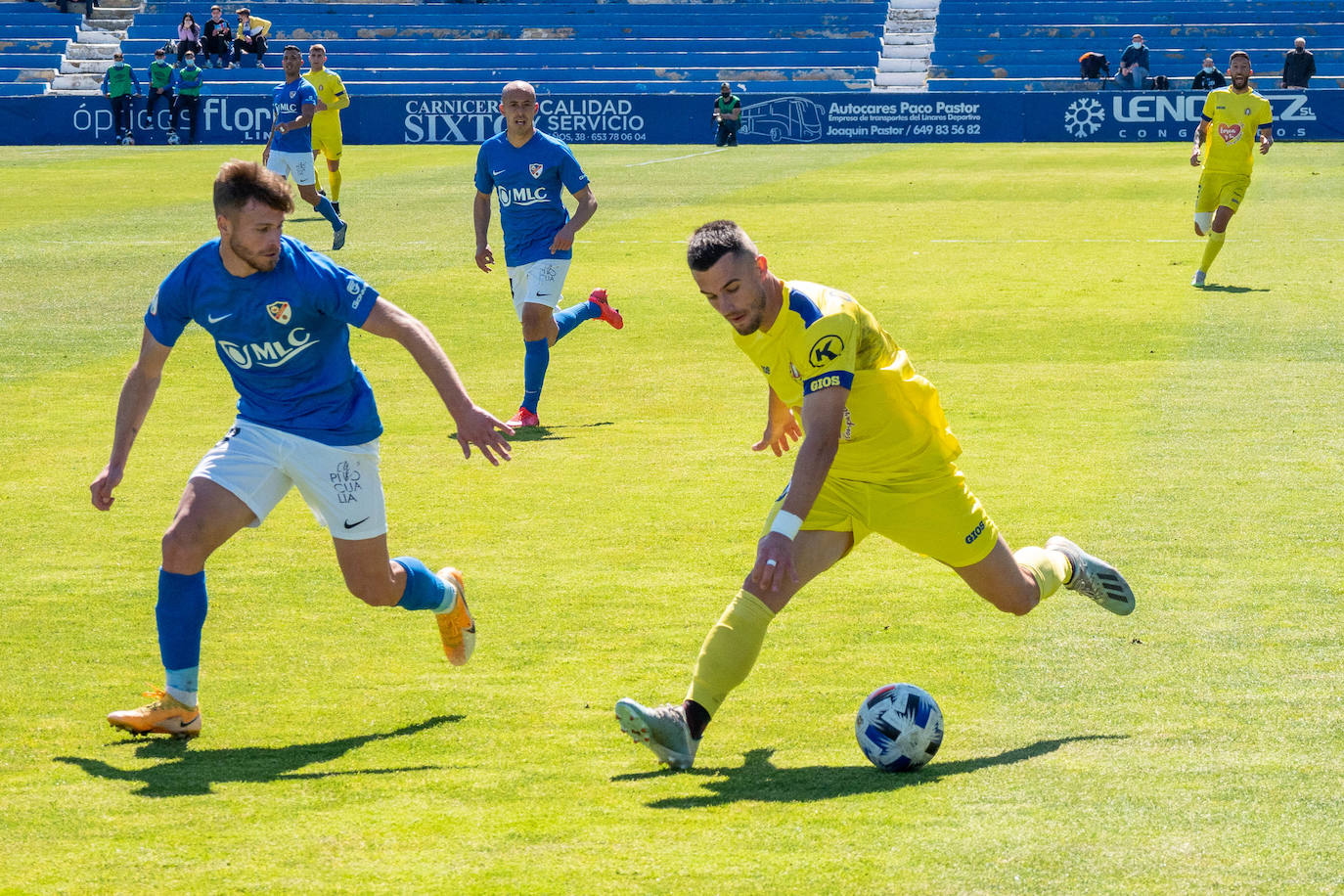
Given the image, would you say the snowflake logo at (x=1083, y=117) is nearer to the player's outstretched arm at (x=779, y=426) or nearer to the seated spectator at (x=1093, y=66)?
the seated spectator at (x=1093, y=66)

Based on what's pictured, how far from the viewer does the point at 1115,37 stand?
5112 centimetres

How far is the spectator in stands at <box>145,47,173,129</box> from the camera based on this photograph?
4372 cm

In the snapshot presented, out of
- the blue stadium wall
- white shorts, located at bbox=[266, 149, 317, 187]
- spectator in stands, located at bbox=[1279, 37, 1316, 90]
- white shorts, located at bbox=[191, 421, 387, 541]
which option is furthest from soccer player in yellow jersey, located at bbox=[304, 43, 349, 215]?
spectator in stands, located at bbox=[1279, 37, 1316, 90]

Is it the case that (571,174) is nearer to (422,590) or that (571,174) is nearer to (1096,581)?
(422,590)

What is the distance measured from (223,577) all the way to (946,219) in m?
18.3

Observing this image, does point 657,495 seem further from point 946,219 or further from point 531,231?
point 946,219

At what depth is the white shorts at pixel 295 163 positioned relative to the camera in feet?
77.5

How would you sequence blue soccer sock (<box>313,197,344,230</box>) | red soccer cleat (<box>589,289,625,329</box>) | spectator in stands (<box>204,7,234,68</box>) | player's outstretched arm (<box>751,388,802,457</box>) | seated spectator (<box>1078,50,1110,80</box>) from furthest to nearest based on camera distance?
spectator in stands (<box>204,7,234,68</box>)
seated spectator (<box>1078,50,1110,80</box>)
blue soccer sock (<box>313,197,344,230</box>)
red soccer cleat (<box>589,289,625,329</box>)
player's outstretched arm (<box>751,388,802,457</box>)

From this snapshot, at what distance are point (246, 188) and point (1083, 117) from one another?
4050 centimetres

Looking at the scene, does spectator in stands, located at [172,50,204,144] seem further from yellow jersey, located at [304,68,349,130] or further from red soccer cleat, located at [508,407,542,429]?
red soccer cleat, located at [508,407,542,429]

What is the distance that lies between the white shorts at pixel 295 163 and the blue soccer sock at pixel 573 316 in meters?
11.7

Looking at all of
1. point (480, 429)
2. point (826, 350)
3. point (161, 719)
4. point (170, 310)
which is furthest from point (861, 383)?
point (161, 719)

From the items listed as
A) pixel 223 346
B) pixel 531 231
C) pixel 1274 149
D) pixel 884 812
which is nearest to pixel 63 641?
pixel 223 346

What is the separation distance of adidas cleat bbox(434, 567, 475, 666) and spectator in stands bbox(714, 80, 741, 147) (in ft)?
124
